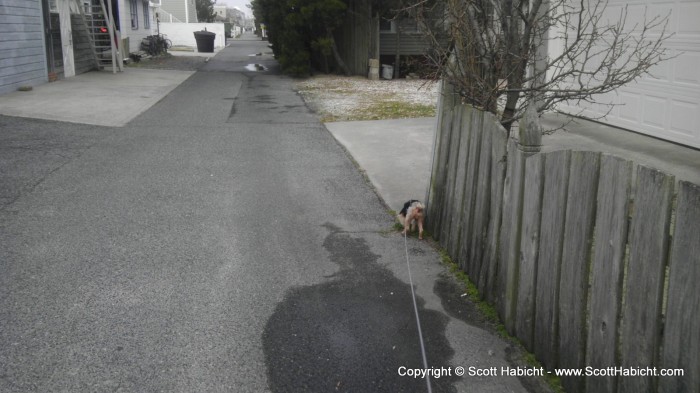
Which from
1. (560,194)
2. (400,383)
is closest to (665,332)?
(560,194)

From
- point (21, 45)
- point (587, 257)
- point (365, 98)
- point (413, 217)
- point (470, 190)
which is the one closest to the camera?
point (587, 257)

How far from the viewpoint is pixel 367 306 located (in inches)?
185

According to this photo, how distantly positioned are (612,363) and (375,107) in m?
12.5

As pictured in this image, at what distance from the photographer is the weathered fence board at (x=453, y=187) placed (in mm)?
5426

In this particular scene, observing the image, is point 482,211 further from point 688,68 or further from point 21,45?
point 21,45

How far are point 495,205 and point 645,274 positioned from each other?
5.64ft

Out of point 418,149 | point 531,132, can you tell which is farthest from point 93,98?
point 531,132

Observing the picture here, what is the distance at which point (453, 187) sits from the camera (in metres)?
5.58

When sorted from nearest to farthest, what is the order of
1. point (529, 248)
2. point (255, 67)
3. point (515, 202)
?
point (529, 248), point (515, 202), point (255, 67)

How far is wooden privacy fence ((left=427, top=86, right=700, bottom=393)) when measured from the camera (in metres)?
2.72

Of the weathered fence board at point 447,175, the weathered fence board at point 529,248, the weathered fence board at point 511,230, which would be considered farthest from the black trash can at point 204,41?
the weathered fence board at point 529,248

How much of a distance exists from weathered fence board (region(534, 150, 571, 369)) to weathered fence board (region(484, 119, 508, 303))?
0.64m

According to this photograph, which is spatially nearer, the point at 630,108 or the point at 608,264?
the point at 608,264

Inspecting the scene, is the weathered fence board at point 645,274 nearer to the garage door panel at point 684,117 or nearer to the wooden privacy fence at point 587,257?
the wooden privacy fence at point 587,257
